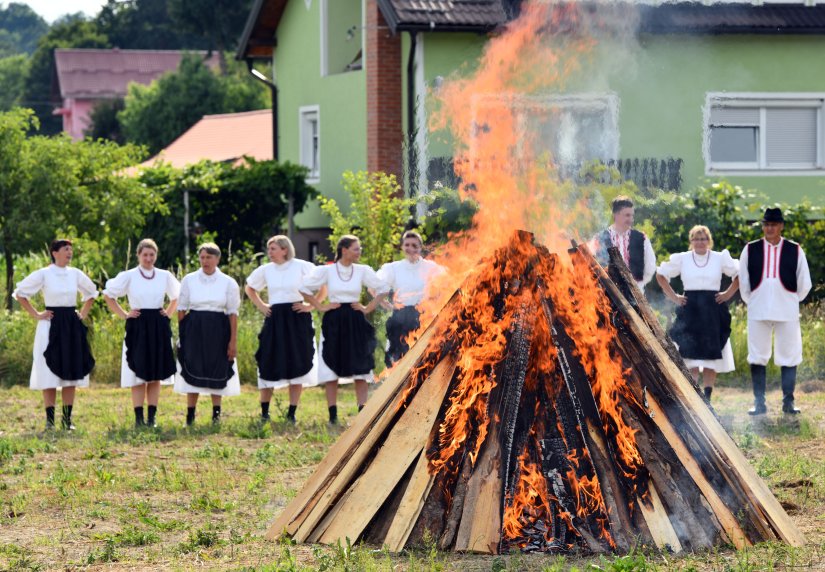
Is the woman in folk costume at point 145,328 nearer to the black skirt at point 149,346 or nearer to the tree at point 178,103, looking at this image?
the black skirt at point 149,346

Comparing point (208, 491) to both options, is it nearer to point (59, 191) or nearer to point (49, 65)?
point (59, 191)

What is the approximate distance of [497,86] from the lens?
8617 millimetres

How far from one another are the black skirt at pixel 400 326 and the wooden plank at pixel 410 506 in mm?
5542

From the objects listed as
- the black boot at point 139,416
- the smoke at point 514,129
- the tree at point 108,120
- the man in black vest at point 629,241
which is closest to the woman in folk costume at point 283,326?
the black boot at point 139,416

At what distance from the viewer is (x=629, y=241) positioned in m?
12.2

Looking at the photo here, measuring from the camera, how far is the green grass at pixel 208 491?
6996 millimetres

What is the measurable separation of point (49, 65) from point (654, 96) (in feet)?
216

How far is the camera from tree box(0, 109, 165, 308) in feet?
57.2

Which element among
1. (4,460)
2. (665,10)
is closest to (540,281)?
(4,460)

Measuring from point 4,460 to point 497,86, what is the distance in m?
5.33

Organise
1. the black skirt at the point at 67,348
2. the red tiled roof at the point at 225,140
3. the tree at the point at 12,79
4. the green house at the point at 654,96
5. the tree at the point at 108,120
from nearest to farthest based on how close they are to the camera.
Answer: the black skirt at the point at 67,348, the green house at the point at 654,96, the red tiled roof at the point at 225,140, the tree at the point at 108,120, the tree at the point at 12,79

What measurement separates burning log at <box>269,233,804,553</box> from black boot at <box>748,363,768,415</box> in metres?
5.36

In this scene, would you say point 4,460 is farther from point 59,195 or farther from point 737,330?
point 737,330

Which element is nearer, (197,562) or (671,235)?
(197,562)
